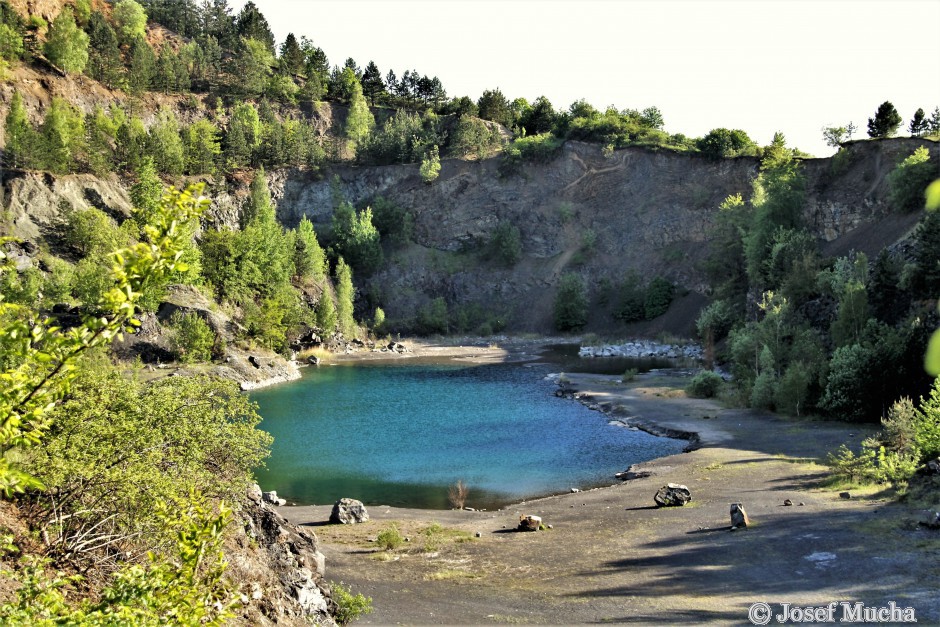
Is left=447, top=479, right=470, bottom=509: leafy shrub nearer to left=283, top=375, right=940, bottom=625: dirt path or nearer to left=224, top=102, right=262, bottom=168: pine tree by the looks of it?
left=283, top=375, right=940, bottom=625: dirt path

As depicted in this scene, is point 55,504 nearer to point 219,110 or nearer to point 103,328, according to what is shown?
point 103,328

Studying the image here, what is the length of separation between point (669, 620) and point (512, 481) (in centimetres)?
1939

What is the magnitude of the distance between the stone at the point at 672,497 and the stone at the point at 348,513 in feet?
36.4

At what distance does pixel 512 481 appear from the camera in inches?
1379

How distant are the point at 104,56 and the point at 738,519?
103 metres

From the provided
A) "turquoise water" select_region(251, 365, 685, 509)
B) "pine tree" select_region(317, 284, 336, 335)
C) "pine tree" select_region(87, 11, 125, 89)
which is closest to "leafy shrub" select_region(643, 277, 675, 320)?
"turquoise water" select_region(251, 365, 685, 509)

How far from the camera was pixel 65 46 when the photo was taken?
9062 centimetres

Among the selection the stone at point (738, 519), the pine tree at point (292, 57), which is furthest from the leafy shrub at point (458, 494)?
the pine tree at point (292, 57)

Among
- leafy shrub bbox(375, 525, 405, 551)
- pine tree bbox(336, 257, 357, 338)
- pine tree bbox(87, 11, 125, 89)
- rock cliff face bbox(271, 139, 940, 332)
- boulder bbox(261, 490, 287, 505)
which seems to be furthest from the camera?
rock cliff face bbox(271, 139, 940, 332)

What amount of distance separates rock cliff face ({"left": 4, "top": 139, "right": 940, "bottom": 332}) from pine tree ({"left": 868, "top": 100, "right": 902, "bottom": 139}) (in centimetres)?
1844

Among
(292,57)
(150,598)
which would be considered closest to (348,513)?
(150,598)

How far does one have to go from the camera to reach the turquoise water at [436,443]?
34062 mm

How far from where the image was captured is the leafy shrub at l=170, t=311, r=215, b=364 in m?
64.4

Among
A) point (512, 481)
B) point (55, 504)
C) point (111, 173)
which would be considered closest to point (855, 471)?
point (512, 481)
